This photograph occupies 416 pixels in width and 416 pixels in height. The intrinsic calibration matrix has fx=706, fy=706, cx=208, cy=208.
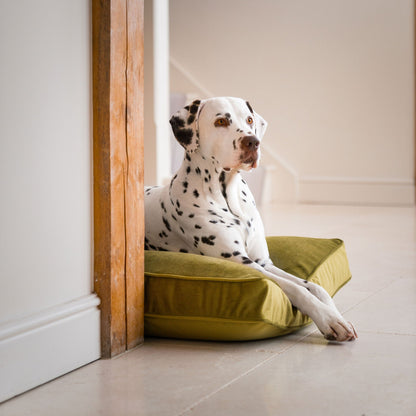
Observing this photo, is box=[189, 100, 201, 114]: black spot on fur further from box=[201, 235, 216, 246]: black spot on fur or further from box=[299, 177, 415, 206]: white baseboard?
box=[299, 177, 415, 206]: white baseboard

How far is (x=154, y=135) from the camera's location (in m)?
6.00

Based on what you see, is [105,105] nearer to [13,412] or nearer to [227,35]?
[13,412]

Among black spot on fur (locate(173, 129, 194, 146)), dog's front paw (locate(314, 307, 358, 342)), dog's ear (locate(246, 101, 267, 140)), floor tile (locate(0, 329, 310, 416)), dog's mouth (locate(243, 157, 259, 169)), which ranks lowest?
floor tile (locate(0, 329, 310, 416))

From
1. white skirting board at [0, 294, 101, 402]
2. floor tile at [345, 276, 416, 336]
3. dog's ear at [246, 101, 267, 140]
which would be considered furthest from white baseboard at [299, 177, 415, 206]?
white skirting board at [0, 294, 101, 402]

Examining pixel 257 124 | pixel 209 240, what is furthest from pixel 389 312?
pixel 257 124

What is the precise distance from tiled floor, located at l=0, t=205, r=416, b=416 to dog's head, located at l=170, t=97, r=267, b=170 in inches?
26.2

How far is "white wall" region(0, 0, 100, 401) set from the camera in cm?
175

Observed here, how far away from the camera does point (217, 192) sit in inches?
104

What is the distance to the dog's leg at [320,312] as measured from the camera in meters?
2.29

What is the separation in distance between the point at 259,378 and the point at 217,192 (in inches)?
34.6

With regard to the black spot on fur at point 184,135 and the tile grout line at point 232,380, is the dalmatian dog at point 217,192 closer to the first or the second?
the black spot on fur at point 184,135

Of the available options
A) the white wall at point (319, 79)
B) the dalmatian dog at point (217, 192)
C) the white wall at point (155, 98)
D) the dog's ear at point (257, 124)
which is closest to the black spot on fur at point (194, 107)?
the dalmatian dog at point (217, 192)

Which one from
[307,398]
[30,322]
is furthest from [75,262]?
[307,398]

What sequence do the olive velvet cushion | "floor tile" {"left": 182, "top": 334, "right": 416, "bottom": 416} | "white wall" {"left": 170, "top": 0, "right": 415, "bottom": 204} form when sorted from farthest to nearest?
"white wall" {"left": 170, "top": 0, "right": 415, "bottom": 204} < the olive velvet cushion < "floor tile" {"left": 182, "top": 334, "right": 416, "bottom": 416}
